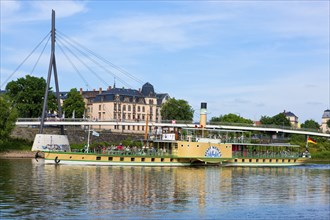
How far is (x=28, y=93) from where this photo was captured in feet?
405

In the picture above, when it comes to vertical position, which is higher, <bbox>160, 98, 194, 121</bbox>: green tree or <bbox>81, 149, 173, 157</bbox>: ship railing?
<bbox>160, 98, 194, 121</bbox>: green tree

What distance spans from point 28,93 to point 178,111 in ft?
137

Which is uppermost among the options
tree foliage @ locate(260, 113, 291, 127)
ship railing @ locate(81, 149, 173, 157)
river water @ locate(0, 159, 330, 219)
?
tree foliage @ locate(260, 113, 291, 127)

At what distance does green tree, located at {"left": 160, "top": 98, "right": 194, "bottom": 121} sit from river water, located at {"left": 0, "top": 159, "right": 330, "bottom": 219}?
9261 cm

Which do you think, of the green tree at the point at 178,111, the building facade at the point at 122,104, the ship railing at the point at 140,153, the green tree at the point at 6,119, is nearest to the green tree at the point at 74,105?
the building facade at the point at 122,104

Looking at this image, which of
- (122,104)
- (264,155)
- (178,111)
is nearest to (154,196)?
(264,155)

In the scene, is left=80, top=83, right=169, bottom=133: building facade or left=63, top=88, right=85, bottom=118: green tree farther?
left=80, top=83, right=169, bottom=133: building facade

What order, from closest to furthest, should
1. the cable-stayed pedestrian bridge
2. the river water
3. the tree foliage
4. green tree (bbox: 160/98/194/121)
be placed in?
the river water → the cable-stayed pedestrian bridge → green tree (bbox: 160/98/194/121) → the tree foliage

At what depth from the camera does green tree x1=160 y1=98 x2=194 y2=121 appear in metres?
150

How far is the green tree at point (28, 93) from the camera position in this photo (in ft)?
405

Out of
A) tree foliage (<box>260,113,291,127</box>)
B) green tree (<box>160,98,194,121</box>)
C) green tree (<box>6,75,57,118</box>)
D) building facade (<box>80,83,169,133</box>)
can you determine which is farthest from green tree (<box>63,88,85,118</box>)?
tree foliage (<box>260,113,291,127</box>)

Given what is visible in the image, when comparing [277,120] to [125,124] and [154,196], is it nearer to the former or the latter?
[125,124]

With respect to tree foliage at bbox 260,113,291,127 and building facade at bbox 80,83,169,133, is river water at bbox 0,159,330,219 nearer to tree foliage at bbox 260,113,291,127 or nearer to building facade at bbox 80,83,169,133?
building facade at bbox 80,83,169,133

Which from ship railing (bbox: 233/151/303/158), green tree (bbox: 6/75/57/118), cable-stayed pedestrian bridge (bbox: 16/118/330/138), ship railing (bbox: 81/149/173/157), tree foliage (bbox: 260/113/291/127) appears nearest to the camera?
ship railing (bbox: 81/149/173/157)
